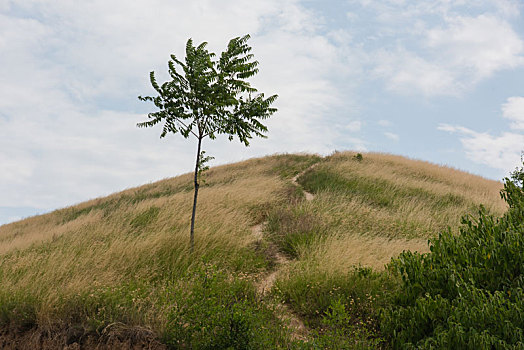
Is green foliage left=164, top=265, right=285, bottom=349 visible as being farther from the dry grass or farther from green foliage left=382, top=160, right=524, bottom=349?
the dry grass

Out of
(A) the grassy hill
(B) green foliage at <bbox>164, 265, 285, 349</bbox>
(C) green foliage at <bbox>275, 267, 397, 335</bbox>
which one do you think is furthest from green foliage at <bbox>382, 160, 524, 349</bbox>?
(B) green foliage at <bbox>164, 265, 285, 349</bbox>

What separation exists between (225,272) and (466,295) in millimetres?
4952

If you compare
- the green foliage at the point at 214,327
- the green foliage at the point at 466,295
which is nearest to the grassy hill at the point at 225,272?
the green foliage at the point at 214,327

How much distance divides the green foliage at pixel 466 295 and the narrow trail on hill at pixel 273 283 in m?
1.45

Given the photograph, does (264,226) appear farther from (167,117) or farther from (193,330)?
(193,330)

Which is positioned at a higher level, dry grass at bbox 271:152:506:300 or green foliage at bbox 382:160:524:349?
dry grass at bbox 271:152:506:300

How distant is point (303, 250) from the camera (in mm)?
9195

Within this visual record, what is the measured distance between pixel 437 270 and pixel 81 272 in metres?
6.34

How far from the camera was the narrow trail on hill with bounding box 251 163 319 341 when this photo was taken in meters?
6.11

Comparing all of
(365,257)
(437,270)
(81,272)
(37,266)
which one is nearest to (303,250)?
(365,257)

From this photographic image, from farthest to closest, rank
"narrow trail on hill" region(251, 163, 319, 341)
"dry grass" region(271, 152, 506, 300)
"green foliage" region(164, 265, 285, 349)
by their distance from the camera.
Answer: "dry grass" region(271, 152, 506, 300) < "narrow trail on hill" region(251, 163, 319, 341) < "green foliage" region(164, 265, 285, 349)

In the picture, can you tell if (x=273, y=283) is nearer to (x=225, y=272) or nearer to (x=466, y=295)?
(x=225, y=272)

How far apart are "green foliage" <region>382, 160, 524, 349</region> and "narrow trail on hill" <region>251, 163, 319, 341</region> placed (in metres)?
1.45

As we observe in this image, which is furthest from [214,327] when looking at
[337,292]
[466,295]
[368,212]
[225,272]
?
[368,212]
